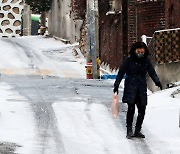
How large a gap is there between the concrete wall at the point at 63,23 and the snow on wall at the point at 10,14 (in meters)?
18.1

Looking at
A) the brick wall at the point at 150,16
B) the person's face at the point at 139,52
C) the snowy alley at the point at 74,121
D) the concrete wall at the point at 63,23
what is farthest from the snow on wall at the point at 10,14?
the person's face at the point at 139,52

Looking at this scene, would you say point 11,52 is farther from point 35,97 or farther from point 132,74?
point 132,74

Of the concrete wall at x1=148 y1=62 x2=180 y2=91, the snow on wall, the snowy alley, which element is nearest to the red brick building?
the concrete wall at x1=148 y1=62 x2=180 y2=91

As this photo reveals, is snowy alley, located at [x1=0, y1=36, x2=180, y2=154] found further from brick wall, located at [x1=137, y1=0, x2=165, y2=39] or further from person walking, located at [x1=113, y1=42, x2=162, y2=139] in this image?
brick wall, located at [x1=137, y1=0, x2=165, y2=39]

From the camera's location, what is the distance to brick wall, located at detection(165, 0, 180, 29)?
1939 cm

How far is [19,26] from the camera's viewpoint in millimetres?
66438

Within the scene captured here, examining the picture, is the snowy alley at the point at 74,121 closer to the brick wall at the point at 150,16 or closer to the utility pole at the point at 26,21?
the brick wall at the point at 150,16

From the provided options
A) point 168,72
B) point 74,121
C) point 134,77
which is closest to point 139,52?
point 134,77

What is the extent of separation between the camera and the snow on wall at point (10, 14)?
216 ft

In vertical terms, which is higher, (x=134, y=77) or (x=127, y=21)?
(x=127, y=21)

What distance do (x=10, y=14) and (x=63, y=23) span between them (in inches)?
992

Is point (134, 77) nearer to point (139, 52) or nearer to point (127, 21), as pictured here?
point (139, 52)

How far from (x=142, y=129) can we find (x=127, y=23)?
1509 cm

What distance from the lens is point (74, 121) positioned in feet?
34.4
